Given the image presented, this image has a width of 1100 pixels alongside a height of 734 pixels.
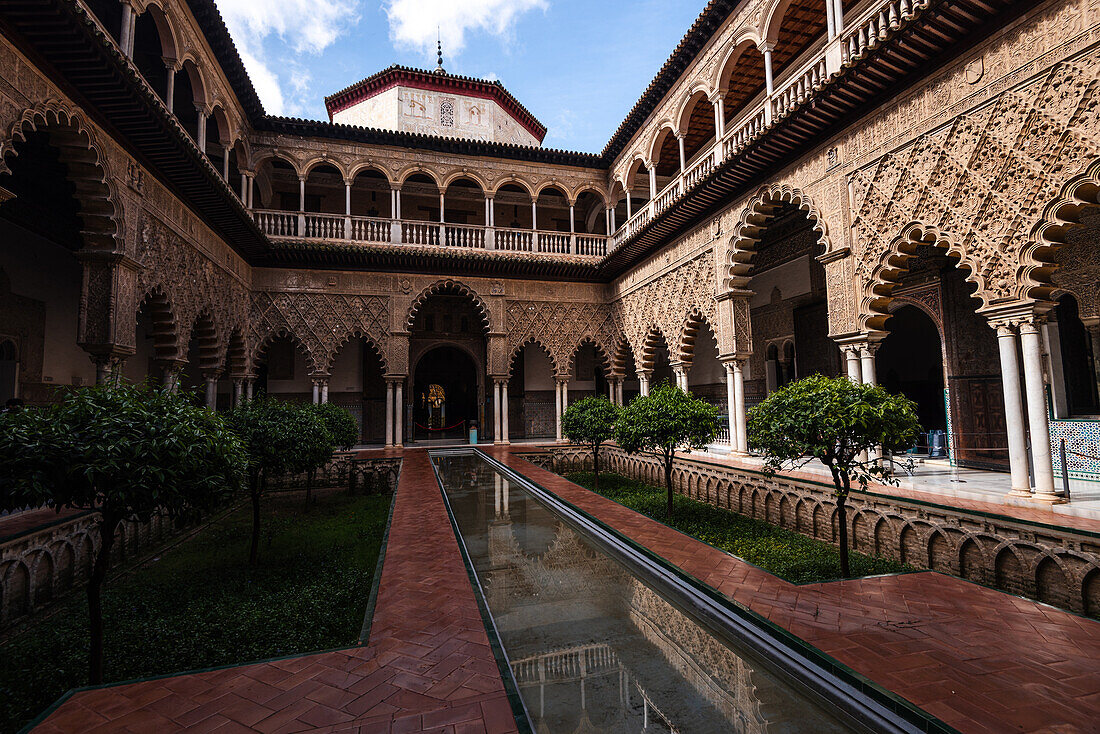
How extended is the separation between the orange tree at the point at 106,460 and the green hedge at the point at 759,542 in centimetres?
409

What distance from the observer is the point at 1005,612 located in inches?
131

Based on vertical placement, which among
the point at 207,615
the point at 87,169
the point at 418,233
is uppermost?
the point at 418,233

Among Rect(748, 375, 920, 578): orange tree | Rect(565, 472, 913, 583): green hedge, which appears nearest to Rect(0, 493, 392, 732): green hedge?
Rect(565, 472, 913, 583): green hedge

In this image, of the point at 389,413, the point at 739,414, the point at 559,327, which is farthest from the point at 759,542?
the point at 389,413

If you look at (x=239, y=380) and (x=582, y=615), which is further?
(x=239, y=380)

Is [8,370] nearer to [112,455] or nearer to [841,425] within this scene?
[112,455]

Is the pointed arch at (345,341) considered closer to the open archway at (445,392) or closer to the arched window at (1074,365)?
the open archway at (445,392)

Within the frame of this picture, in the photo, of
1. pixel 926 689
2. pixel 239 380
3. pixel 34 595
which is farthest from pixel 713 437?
pixel 239 380

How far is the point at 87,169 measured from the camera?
649 cm

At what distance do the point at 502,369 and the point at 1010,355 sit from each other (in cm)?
1122

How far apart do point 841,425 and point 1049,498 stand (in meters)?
2.39

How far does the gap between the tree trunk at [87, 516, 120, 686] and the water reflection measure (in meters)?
2.22

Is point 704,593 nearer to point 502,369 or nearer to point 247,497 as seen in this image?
point 247,497

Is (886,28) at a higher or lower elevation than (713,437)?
higher
